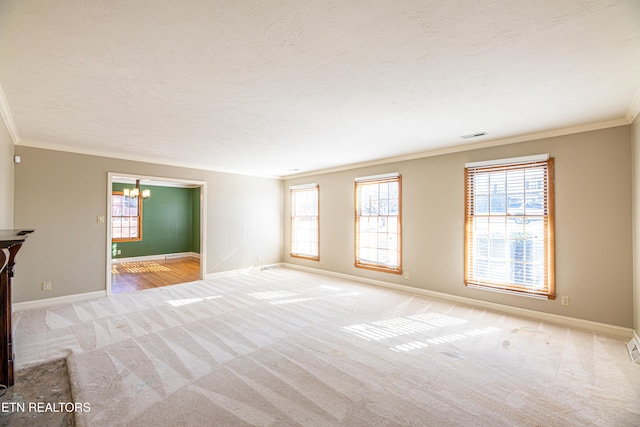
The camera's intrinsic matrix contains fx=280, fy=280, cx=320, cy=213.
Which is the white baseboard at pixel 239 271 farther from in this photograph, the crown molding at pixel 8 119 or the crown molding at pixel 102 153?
the crown molding at pixel 8 119

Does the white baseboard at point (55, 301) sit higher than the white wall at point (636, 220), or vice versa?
the white wall at point (636, 220)

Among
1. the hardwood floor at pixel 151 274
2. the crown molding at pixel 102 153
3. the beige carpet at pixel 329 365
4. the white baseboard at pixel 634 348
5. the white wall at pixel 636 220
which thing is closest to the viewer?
the beige carpet at pixel 329 365

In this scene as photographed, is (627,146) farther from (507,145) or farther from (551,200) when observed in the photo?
(507,145)

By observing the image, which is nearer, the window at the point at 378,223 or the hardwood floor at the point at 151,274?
the window at the point at 378,223

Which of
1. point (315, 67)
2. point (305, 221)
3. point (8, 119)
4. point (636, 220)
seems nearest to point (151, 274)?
point (305, 221)

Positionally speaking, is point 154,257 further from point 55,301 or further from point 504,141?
point 504,141

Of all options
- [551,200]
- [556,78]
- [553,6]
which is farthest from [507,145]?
[553,6]

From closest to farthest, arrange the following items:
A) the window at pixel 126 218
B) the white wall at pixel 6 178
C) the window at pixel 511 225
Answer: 1. the white wall at pixel 6 178
2. the window at pixel 511 225
3. the window at pixel 126 218

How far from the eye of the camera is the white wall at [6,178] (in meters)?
3.13

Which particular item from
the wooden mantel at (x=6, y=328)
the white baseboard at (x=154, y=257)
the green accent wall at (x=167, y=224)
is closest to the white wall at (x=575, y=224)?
the wooden mantel at (x=6, y=328)

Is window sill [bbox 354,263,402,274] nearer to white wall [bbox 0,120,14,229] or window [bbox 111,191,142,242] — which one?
white wall [bbox 0,120,14,229]

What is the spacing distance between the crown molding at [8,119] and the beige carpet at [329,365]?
2420 mm

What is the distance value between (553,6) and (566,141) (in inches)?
112

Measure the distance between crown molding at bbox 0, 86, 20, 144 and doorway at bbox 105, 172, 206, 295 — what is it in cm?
186
